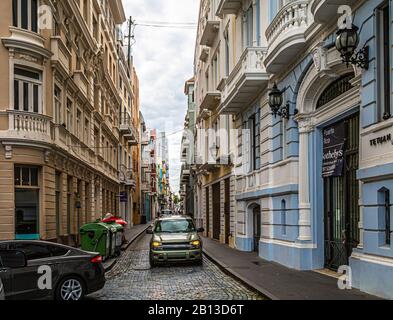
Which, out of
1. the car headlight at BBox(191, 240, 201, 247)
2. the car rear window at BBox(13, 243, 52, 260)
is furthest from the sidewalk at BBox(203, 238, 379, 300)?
the car rear window at BBox(13, 243, 52, 260)

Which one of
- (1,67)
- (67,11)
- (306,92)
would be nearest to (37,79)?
(1,67)

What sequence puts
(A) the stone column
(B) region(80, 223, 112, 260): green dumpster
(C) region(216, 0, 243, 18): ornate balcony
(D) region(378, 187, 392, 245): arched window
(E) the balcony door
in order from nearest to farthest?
(D) region(378, 187, 392, 245): arched window → (A) the stone column → (E) the balcony door → (B) region(80, 223, 112, 260): green dumpster → (C) region(216, 0, 243, 18): ornate balcony

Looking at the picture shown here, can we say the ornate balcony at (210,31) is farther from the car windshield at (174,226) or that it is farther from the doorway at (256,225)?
the car windshield at (174,226)

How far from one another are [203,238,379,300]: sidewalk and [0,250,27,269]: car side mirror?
469 cm

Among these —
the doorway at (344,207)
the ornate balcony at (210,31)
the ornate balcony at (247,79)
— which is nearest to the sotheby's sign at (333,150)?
the doorway at (344,207)

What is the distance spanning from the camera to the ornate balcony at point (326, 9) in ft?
37.0

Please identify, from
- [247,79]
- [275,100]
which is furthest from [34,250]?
[247,79]

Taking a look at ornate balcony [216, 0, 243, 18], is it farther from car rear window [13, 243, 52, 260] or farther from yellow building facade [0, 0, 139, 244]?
car rear window [13, 243, 52, 260]

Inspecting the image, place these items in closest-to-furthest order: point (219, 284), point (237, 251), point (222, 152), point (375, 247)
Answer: point (375, 247) < point (219, 284) < point (237, 251) < point (222, 152)

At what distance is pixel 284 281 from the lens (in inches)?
497

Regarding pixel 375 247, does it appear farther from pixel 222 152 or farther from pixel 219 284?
pixel 222 152

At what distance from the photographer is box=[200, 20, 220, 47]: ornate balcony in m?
29.2

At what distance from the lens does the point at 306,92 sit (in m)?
14.7

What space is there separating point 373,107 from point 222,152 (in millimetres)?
17384
